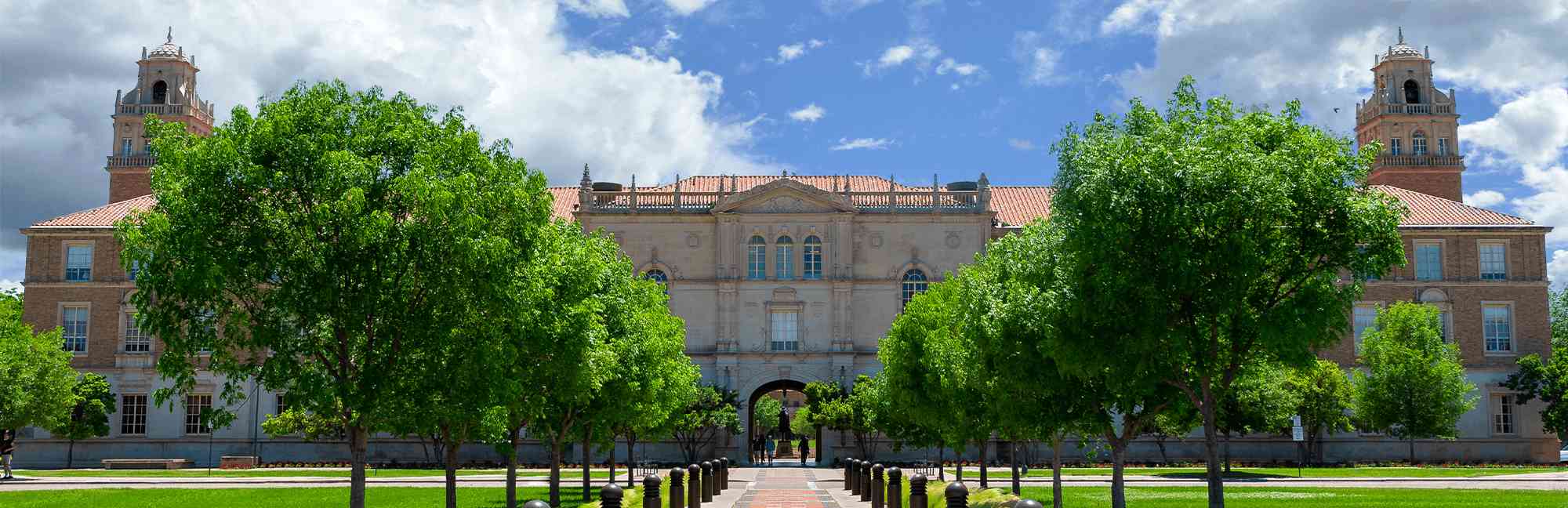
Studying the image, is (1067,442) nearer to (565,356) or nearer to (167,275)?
(565,356)

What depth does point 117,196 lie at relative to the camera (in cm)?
7519

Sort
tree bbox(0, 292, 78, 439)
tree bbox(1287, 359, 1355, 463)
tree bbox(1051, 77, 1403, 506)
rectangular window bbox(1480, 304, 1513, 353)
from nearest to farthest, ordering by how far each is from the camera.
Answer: tree bbox(1051, 77, 1403, 506) < tree bbox(0, 292, 78, 439) < tree bbox(1287, 359, 1355, 463) < rectangular window bbox(1480, 304, 1513, 353)

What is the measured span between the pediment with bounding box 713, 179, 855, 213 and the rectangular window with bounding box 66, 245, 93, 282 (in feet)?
105

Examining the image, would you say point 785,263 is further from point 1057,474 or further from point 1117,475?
point 1117,475

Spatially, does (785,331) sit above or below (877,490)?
above

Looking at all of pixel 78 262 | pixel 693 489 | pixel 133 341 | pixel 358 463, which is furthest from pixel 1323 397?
pixel 78 262

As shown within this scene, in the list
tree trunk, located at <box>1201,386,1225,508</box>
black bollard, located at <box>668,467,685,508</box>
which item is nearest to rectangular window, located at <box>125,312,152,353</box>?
black bollard, located at <box>668,467,685,508</box>

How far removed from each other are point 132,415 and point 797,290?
3428cm

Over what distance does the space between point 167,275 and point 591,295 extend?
1076cm

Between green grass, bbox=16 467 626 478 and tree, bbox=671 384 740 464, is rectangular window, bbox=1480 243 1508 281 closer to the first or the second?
tree, bbox=671 384 740 464

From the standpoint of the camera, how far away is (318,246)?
17.8 meters

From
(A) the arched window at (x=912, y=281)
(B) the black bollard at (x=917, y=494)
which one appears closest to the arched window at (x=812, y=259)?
(A) the arched window at (x=912, y=281)

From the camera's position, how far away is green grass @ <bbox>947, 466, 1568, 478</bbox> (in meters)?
48.5

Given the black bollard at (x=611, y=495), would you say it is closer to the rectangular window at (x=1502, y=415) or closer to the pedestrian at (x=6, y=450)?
the pedestrian at (x=6, y=450)
